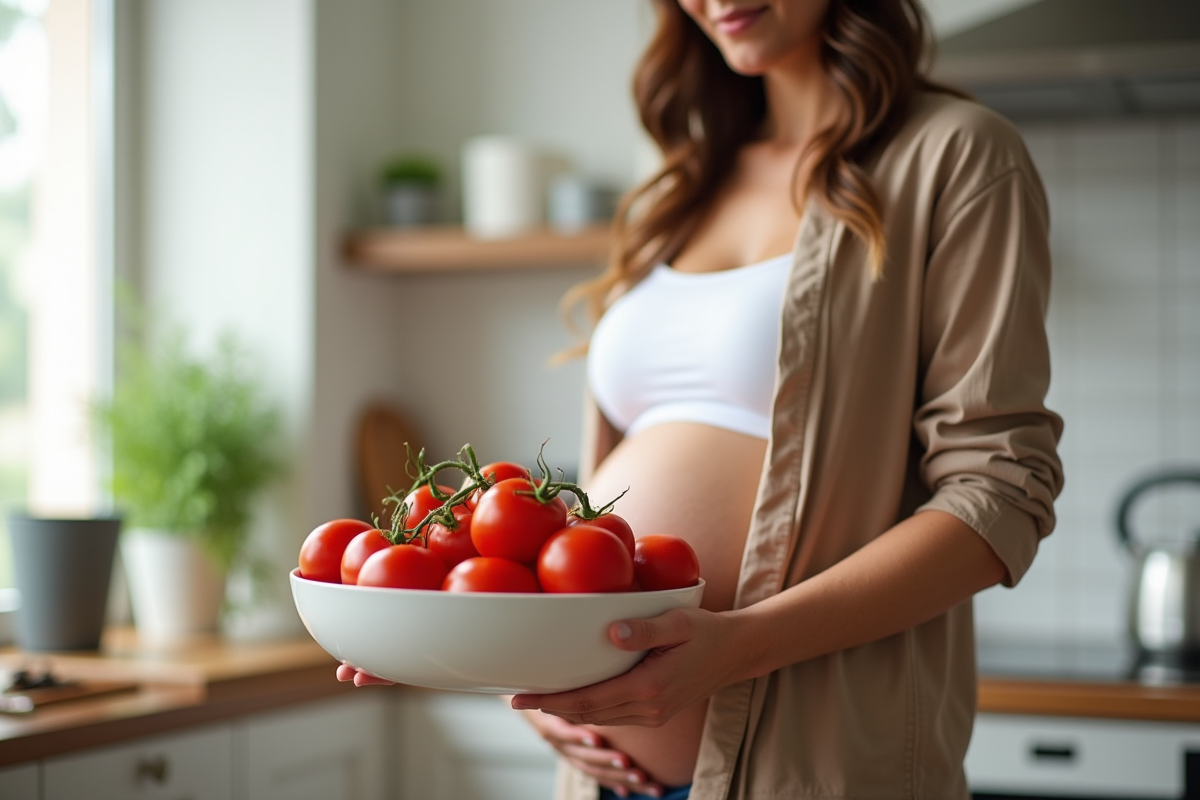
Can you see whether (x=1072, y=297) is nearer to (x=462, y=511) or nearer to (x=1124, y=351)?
(x=1124, y=351)

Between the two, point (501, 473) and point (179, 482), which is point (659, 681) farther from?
point (179, 482)

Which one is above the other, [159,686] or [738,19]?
[738,19]

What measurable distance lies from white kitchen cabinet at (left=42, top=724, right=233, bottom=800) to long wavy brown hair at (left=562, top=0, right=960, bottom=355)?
0.78 meters

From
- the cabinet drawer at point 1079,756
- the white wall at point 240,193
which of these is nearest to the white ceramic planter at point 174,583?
the white wall at point 240,193

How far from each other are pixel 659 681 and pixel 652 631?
0.05m

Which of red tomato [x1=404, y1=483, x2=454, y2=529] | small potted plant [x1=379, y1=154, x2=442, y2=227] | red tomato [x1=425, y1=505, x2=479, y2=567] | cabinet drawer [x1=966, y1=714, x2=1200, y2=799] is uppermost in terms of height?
small potted plant [x1=379, y1=154, x2=442, y2=227]

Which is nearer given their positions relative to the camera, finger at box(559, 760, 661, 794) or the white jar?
finger at box(559, 760, 661, 794)

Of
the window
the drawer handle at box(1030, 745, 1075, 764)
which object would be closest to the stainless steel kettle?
the drawer handle at box(1030, 745, 1075, 764)

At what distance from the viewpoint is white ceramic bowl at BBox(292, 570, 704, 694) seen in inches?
27.2

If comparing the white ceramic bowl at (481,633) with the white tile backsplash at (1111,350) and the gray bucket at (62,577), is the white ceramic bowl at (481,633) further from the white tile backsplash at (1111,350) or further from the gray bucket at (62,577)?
the white tile backsplash at (1111,350)

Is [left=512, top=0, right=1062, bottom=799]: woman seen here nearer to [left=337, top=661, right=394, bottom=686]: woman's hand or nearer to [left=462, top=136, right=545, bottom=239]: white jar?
[left=337, top=661, right=394, bottom=686]: woman's hand

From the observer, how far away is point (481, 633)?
0.70 meters

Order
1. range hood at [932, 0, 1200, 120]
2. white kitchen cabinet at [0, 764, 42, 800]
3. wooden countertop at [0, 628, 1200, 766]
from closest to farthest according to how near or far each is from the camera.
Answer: white kitchen cabinet at [0, 764, 42, 800] < wooden countertop at [0, 628, 1200, 766] < range hood at [932, 0, 1200, 120]

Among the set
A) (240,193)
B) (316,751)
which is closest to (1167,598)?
(316,751)
